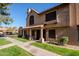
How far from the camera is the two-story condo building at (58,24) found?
16531 millimetres

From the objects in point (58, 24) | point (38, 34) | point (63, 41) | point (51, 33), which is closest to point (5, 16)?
point (38, 34)

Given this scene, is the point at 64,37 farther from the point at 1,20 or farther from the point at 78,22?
the point at 1,20

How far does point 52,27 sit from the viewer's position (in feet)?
62.6

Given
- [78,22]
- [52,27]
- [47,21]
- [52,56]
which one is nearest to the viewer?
[52,56]

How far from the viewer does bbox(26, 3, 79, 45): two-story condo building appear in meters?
16.5

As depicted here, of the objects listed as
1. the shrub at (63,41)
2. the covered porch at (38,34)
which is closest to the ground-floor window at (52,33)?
the covered porch at (38,34)

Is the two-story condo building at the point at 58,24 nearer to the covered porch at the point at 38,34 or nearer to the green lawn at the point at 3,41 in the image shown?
the covered porch at the point at 38,34

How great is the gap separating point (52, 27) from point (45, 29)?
119cm

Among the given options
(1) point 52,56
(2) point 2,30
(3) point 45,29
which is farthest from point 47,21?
(1) point 52,56

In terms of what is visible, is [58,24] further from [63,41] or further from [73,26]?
[63,41]

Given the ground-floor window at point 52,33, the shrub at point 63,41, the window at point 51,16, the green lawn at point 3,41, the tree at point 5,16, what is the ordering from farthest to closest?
the window at point 51,16 → the ground-floor window at point 52,33 → the green lawn at point 3,41 → the tree at point 5,16 → the shrub at point 63,41

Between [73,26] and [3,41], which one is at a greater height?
[73,26]

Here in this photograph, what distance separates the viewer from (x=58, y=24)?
732 inches

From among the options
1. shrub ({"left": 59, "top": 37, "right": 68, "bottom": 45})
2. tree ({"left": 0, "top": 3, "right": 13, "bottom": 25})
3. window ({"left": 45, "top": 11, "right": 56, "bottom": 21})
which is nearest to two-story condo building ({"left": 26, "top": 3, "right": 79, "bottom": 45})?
window ({"left": 45, "top": 11, "right": 56, "bottom": 21})
